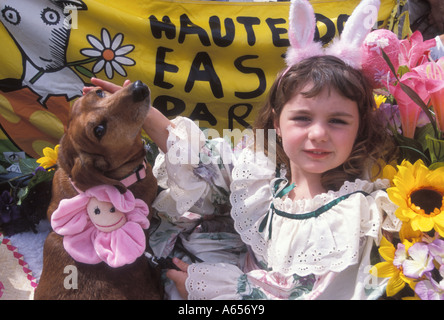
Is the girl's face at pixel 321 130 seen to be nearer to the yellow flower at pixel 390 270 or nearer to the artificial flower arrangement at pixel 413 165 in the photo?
the artificial flower arrangement at pixel 413 165

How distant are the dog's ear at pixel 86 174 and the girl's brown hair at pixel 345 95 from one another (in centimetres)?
58

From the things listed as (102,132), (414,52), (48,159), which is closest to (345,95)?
(414,52)

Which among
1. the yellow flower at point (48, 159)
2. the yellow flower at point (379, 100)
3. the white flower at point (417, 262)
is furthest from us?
the yellow flower at point (48, 159)

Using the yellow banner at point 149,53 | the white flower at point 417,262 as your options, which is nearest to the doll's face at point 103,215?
the white flower at point 417,262

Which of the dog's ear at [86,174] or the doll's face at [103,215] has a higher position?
the dog's ear at [86,174]

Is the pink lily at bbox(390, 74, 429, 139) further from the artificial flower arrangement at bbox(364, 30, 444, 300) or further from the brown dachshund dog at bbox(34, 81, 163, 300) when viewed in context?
the brown dachshund dog at bbox(34, 81, 163, 300)

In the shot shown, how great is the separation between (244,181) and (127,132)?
42 centimetres

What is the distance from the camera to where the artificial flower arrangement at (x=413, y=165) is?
971 millimetres

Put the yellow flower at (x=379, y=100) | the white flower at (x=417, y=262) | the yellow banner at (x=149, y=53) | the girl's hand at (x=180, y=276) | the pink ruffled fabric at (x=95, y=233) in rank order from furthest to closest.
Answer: the yellow banner at (x=149, y=53)
the yellow flower at (x=379, y=100)
the girl's hand at (x=180, y=276)
the pink ruffled fabric at (x=95, y=233)
the white flower at (x=417, y=262)

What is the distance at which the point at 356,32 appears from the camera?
3.79ft

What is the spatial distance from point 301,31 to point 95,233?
846 mm

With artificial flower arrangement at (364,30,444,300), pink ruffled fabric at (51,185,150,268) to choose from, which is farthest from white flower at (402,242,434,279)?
pink ruffled fabric at (51,185,150,268)

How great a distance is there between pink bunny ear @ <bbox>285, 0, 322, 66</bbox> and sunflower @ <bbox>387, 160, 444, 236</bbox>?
0.45 m

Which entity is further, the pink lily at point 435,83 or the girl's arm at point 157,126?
the girl's arm at point 157,126
